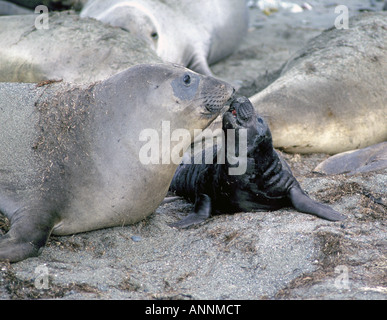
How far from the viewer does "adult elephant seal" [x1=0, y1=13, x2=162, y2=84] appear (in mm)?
5746

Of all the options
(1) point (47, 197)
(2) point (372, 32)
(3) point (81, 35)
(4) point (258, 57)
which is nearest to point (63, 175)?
(1) point (47, 197)

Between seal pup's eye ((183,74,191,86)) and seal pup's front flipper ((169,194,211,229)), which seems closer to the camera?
seal pup's eye ((183,74,191,86))

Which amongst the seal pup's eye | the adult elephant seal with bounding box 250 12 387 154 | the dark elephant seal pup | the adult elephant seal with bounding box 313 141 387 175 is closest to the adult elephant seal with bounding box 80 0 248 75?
the adult elephant seal with bounding box 250 12 387 154

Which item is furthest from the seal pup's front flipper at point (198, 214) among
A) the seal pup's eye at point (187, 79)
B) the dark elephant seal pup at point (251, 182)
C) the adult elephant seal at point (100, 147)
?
the seal pup's eye at point (187, 79)

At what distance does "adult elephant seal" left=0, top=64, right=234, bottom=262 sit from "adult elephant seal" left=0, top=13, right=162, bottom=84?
73.3 inches

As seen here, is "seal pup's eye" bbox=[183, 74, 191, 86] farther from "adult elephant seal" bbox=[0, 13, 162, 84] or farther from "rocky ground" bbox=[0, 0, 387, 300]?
"adult elephant seal" bbox=[0, 13, 162, 84]

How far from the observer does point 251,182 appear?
13.5 feet

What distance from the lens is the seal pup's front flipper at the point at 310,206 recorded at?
3758 millimetres

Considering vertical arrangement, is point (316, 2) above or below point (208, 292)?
below

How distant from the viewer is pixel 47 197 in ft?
11.8

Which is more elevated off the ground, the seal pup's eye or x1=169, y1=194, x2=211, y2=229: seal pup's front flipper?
the seal pup's eye

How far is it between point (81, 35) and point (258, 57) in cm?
292
